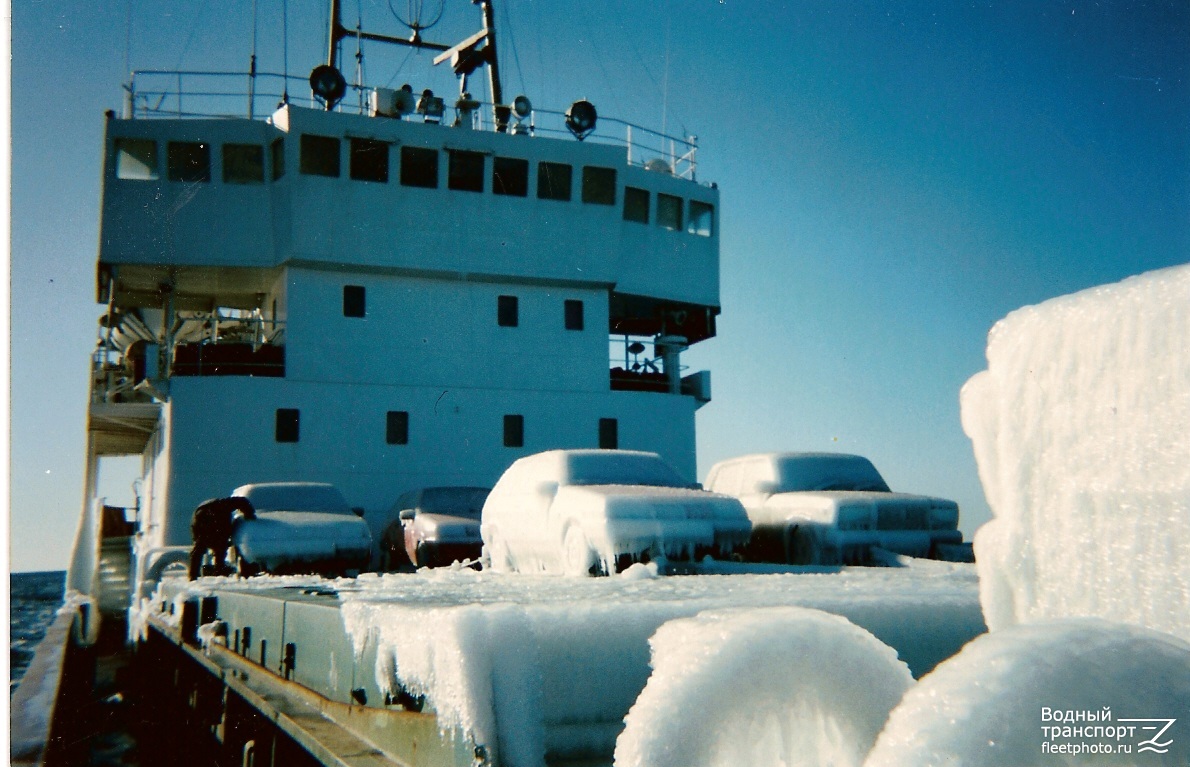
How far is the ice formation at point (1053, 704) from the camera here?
1.03 metres

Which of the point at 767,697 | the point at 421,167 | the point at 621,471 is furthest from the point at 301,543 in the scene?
the point at 767,697

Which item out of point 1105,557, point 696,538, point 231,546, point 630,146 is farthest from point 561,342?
point 1105,557

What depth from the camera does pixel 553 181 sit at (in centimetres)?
1822

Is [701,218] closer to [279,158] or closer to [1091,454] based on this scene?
[279,158]

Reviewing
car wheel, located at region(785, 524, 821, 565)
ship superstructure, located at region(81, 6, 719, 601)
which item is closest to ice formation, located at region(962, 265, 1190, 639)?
car wheel, located at region(785, 524, 821, 565)

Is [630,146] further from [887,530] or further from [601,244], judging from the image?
[887,530]

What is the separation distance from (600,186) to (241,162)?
656cm

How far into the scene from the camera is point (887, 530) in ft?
25.2

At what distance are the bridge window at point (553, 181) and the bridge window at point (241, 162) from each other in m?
4.98

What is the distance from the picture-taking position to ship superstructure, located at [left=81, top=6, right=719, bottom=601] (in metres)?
16.6

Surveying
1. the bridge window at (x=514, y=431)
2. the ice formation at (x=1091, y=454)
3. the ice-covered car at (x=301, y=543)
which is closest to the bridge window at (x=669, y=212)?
the bridge window at (x=514, y=431)

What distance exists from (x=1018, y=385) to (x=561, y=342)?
16.7 meters

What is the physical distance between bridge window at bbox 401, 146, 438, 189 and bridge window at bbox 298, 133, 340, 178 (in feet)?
4.12

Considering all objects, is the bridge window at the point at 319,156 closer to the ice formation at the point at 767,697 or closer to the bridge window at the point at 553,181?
the bridge window at the point at 553,181
